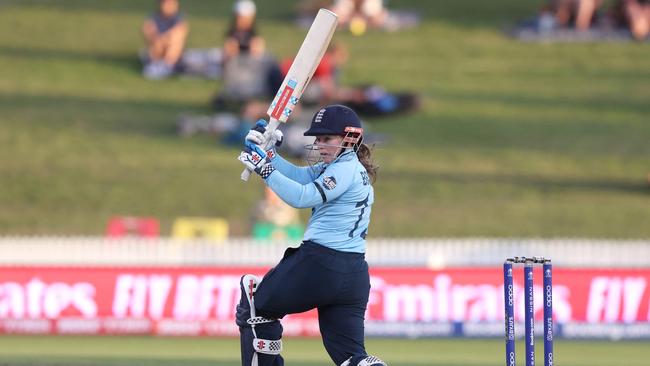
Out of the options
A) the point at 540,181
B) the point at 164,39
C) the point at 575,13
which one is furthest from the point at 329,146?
the point at 575,13

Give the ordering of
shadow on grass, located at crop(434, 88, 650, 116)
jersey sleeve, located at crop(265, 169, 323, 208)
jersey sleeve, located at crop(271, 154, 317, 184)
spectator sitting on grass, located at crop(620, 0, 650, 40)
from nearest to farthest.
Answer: jersey sleeve, located at crop(265, 169, 323, 208) < jersey sleeve, located at crop(271, 154, 317, 184) < shadow on grass, located at crop(434, 88, 650, 116) < spectator sitting on grass, located at crop(620, 0, 650, 40)

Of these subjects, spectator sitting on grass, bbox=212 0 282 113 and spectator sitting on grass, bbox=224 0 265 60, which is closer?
spectator sitting on grass, bbox=212 0 282 113

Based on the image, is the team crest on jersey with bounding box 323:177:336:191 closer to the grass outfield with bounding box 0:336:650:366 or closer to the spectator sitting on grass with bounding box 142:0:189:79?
the grass outfield with bounding box 0:336:650:366

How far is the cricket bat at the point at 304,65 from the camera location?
8070mm

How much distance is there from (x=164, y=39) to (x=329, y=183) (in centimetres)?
1761

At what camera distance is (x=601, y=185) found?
2162 centimetres

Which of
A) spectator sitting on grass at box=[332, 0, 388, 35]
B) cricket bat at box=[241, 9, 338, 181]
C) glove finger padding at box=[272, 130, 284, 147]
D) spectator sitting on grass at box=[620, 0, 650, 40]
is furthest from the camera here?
spectator sitting on grass at box=[332, 0, 388, 35]

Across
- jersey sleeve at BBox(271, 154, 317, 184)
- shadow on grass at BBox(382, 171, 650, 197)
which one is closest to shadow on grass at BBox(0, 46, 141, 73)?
shadow on grass at BBox(382, 171, 650, 197)

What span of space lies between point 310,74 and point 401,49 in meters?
19.6

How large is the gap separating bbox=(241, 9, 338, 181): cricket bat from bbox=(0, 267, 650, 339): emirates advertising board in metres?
7.17

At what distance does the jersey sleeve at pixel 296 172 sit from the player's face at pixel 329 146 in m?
0.29

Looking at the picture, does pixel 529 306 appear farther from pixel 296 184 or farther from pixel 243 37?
pixel 243 37

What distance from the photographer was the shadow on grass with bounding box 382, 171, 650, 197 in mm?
21484

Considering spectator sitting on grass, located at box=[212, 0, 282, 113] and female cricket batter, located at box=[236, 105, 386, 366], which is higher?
spectator sitting on grass, located at box=[212, 0, 282, 113]
